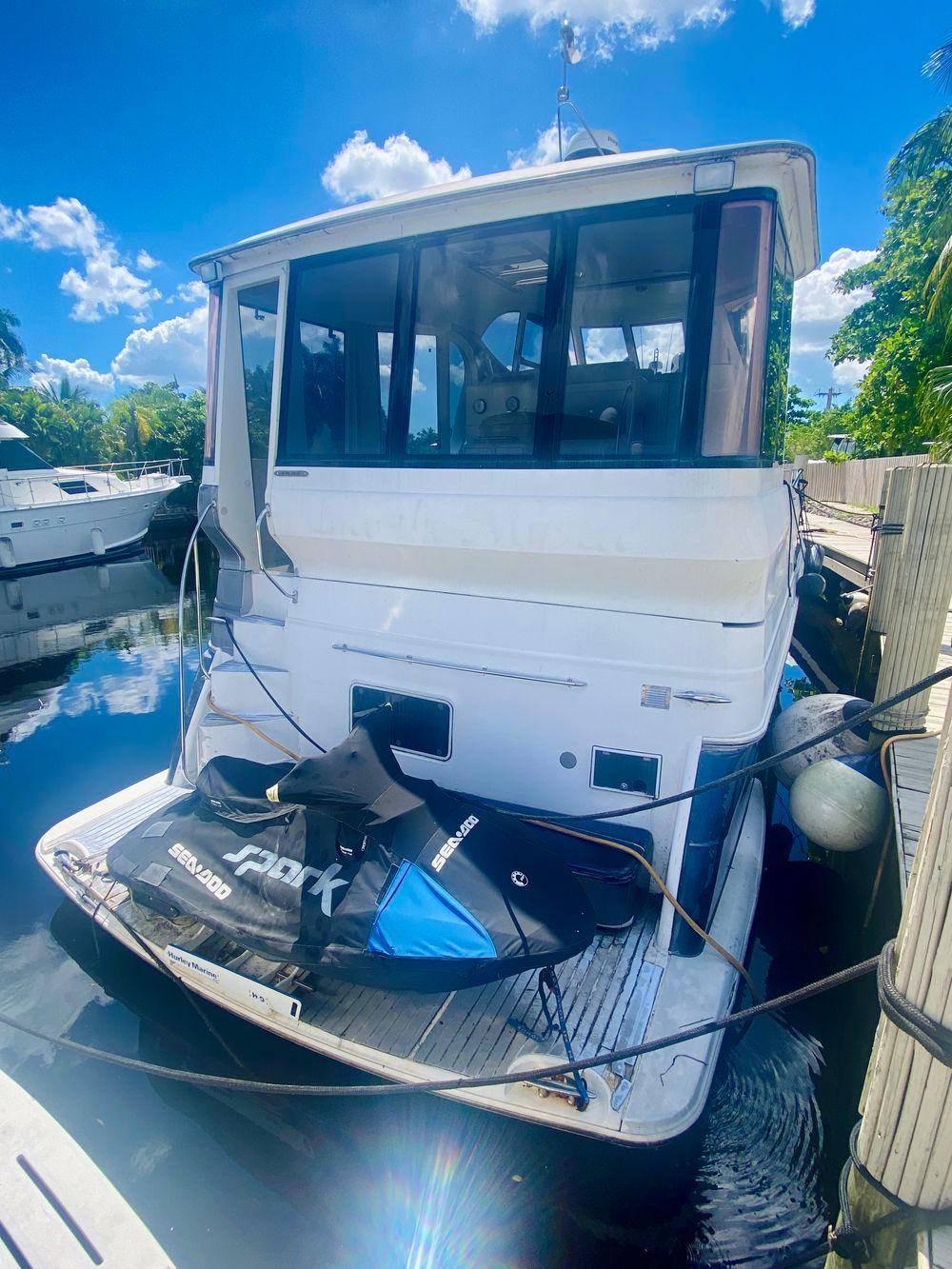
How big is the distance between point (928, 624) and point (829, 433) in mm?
53696

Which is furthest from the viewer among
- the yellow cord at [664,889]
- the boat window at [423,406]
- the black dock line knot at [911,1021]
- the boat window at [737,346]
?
the boat window at [423,406]

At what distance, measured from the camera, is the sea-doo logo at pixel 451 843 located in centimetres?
240

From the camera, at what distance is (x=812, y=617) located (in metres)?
11.2

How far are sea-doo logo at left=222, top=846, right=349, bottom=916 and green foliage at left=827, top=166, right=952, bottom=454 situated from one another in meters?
16.8

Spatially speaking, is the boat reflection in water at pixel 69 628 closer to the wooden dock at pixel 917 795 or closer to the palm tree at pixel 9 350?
the wooden dock at pixel 917 795

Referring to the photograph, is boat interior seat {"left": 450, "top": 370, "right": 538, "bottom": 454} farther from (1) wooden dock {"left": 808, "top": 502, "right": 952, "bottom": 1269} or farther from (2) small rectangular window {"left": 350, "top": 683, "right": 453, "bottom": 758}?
(1) wooden dock {"left": 808, "top": 502, "right": 952, "bottom": 1269}

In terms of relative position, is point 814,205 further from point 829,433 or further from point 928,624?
point 829,433

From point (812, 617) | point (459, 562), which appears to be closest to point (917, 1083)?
point (459, 562)

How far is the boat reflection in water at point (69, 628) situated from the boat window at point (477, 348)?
6.50 meters

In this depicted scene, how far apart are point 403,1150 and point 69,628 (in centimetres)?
1176

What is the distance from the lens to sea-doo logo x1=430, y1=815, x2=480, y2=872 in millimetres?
2396

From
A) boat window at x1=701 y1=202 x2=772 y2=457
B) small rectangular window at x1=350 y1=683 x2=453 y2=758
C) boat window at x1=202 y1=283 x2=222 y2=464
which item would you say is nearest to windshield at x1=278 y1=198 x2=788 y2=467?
boat window at x1=701 y1=202 x2=772 y2=457

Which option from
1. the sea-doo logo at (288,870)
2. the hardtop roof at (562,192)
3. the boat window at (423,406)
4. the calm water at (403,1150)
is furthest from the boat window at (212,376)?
the calm water at (403,1150)

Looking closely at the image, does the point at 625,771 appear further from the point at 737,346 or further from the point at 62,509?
the point at 62,509
